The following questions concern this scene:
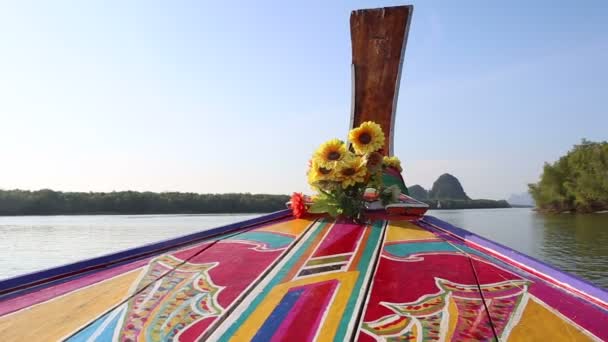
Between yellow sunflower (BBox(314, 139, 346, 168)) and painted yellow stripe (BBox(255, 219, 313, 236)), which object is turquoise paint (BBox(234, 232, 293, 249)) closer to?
painted yellow stripe (BBox(255, 219, 313, 236))

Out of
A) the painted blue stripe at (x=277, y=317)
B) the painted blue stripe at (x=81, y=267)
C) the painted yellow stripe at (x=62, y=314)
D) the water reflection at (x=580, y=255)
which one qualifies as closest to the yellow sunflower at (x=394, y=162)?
Answer: the painted blue stripe at (x=81, y=267)

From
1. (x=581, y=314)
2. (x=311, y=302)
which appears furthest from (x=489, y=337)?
(x=311, y=302)

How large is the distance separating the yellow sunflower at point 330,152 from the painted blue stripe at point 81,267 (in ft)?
2.31

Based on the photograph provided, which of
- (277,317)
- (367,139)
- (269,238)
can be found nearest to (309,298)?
(277,317)

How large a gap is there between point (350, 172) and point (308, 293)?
3.80 ft

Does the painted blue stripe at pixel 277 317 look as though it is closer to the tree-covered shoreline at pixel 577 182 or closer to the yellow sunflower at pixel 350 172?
the yellow sunflower at pixel 350 172

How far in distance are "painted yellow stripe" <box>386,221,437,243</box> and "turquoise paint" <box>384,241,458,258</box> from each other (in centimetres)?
10

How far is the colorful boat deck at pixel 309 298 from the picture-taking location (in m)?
1.37

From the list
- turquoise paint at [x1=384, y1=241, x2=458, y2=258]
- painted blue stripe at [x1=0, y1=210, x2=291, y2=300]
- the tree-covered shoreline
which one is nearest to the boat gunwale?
turquoise paint at [x1=384, y1=241, x2=458, y2=258]

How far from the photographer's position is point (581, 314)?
1452mm

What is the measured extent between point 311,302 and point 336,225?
110 cm

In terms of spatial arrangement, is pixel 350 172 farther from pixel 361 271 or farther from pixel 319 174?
pixel 361 271

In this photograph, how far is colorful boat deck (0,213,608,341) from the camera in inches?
53.8

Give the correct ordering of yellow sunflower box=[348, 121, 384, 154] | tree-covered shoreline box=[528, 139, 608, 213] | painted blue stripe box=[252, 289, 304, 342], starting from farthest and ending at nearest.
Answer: tree-covered shoreline box=[528, 139, 608, 213]
yellow sunflower box=[348, 121, 384, 154]
painted blue stripe box=[252, 289, 304, 342]
